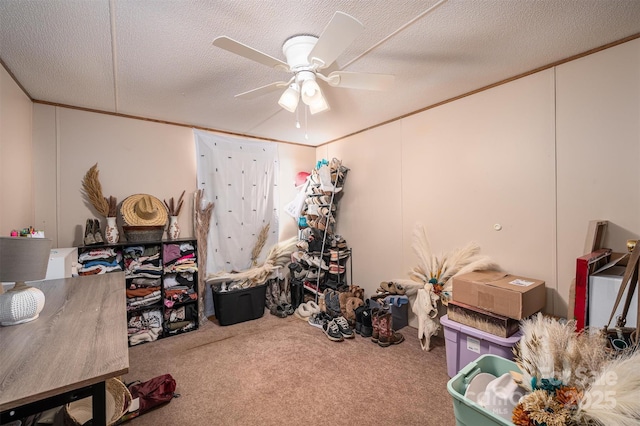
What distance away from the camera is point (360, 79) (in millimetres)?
1688

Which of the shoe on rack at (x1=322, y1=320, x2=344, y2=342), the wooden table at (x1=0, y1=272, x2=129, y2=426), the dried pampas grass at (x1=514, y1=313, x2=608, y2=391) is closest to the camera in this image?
the dried pampas grass at (x1=514, y1=313, x2=608, y2=391)

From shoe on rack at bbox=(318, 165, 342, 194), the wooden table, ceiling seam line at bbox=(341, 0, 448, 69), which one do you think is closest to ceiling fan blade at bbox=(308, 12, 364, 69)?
ceiling seam line at bbox=(341, 0, 448, 69)

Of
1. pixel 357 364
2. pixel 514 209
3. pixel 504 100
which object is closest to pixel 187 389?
pixel 357 364

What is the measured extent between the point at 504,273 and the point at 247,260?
2.96 metres

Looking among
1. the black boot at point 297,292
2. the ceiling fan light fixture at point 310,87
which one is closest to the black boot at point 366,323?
the black boot at point 297,292

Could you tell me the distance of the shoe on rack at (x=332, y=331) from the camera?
2764 mm

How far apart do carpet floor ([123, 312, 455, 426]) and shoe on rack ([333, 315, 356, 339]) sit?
6 centimetres

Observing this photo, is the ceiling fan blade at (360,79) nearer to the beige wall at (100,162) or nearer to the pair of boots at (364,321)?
the pair of boots at (364,321)

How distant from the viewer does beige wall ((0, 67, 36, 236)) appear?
185 centimetres

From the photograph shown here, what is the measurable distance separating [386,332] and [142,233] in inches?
107

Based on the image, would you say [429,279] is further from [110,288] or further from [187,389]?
[110,288]

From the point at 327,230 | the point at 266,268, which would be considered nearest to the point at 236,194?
the point at 266,268

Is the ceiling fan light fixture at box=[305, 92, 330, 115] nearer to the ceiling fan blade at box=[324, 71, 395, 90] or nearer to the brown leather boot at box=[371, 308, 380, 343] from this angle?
the ceiling fan blade at box=[324, 71, 395, 90]

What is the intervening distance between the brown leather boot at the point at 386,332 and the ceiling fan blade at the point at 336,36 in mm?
2313
